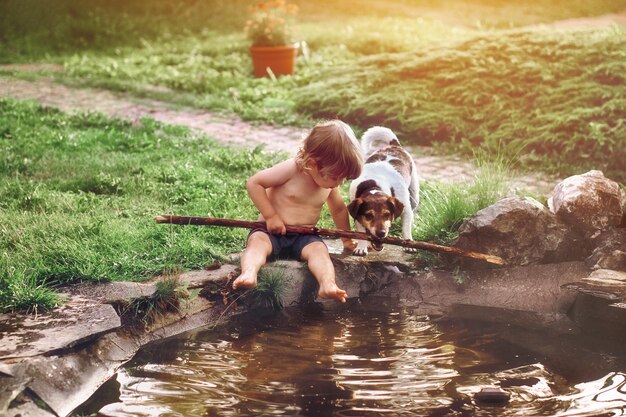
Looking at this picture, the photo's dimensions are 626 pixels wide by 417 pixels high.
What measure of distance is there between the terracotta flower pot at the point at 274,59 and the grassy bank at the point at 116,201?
3.95m

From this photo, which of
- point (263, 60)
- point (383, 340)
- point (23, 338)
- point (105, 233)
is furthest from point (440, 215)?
point (263, 60)

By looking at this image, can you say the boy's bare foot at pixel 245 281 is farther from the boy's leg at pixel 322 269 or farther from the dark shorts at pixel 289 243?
the dark shorts at pixel 289 243

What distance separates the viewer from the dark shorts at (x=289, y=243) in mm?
4977

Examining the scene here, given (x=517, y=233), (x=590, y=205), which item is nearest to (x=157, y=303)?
(x=517, y=233)

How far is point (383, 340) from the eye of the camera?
4.45m

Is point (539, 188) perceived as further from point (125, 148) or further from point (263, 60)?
point (263, 60)

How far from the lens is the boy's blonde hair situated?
15.6 ft

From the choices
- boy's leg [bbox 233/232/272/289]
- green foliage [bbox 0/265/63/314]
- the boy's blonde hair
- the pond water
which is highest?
the boy's blonde hair

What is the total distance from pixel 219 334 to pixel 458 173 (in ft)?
13.2

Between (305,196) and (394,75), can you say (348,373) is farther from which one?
(394,75)

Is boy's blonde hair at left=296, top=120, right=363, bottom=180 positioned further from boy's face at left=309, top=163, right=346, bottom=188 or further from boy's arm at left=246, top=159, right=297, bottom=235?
boy's arm at left=246, top=159, right=297, bottom=235

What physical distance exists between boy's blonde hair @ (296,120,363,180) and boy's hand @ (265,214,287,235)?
36 centimetres

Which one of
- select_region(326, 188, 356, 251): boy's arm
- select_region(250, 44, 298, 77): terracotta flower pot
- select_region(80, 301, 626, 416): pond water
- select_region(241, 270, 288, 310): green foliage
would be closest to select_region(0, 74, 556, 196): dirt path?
select_region(326, 188, 356, 251): boy's arm

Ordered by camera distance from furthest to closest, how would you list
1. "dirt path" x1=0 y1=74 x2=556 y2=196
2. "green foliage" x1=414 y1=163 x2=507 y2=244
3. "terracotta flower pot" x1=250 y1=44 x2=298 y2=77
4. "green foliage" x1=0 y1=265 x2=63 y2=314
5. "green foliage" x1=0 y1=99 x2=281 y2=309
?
"terracotta flower pot" x1=250 y1=44 x2=298 y2=77, "dirt path" x1=0 y1=74 x2=556 y2=196, "green foliage" x1=414 y1=163 x2=507 y2=244, "green foliage" x1=0 y1=99 x2=281 y2=309, "green foliage" x1=0 y1=265 x2=63 y2=314
